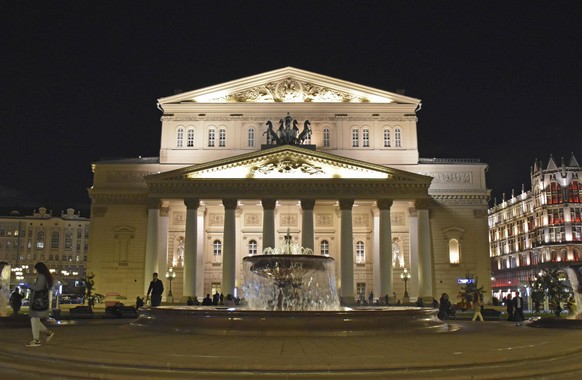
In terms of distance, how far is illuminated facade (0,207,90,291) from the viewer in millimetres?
110000

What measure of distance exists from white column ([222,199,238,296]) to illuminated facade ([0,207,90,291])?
2885 inches

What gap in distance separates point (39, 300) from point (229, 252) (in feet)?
101

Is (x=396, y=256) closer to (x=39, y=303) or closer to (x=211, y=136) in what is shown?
(x=211, y=136)

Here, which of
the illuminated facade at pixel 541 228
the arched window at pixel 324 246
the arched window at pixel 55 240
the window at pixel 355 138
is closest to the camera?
the window at pixel 355 138

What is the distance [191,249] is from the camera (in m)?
43.7

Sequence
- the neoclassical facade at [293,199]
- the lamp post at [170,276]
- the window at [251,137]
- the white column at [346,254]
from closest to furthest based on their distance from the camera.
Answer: the white column at [346,254]
the neoclassical facade at [293,199]
the lamp post at [170,276]
the window at [251,137]

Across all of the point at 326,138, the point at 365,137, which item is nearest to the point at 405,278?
the point at 365,137

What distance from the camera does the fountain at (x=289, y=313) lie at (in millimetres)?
15555

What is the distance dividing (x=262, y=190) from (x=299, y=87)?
12.1m

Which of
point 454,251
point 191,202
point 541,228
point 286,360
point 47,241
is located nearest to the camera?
point 286,360

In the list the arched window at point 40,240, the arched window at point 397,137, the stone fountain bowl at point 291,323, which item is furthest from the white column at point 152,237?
the arched window at point 40,240

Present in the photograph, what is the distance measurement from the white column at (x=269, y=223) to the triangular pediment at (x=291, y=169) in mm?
1945

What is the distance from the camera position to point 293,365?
1000 cm

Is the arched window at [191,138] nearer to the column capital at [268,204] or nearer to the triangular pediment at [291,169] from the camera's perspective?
the triangular pediment at [291,169]
